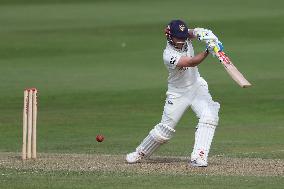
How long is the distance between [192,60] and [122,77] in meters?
15.4

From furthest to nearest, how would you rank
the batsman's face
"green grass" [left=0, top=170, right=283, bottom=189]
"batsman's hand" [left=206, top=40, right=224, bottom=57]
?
the batsman's face
"batsman's hand" [left=206, top=40, right=224, bottom=57]
"green grass" [left=0, top=170, right=283, bottom=189]

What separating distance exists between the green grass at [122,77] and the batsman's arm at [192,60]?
55.1 inches

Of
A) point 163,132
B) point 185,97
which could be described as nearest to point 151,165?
point 163,132

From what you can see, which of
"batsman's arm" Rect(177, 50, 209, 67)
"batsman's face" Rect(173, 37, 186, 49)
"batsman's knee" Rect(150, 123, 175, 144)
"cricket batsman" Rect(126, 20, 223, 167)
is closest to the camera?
"batsman's arm" Rect(177, 50, 209, 67)

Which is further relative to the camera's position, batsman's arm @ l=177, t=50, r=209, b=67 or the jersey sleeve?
the jersey sleeve

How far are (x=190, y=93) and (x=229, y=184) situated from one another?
2.17 meters

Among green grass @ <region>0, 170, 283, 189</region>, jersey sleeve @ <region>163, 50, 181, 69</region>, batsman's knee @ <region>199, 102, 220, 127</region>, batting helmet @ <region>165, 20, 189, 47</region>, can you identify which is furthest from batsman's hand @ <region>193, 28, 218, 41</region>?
green grass @ <region>0, 170, 283, 189</region>

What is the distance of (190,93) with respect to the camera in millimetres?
12992

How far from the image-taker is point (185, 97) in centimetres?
1298

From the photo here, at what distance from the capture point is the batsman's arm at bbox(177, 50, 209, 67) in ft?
40.0

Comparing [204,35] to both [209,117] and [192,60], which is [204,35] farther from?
[209,117]

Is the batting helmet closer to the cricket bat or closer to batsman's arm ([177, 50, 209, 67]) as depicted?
batsman's arm ([177, 50, 209, 67])

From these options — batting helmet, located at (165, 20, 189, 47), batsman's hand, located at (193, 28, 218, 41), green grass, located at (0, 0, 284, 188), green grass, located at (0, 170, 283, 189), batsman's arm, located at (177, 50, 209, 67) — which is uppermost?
green grass, located at (0, 0, 284, 188)

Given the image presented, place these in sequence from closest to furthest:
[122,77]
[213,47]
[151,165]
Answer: [213,47]
[151,165]
[122,77]
